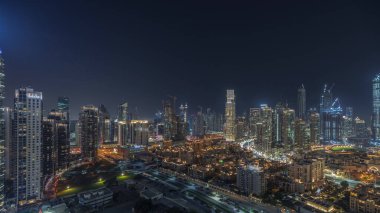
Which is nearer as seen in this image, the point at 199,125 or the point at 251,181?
the point at 251,181

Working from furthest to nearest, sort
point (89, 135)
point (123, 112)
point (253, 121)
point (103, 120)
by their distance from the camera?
1. point (253, 121)
2. point (123, 112)
3. point (103, 120)
4. point (89, 135)

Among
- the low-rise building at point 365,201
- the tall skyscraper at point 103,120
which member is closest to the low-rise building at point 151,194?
the low-rise building at point 365,201

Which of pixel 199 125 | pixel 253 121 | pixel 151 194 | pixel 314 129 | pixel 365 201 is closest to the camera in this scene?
pixel 365 201

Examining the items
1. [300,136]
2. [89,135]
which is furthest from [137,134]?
[300,136]

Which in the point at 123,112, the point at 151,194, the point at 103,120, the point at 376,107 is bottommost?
the point at 151,194

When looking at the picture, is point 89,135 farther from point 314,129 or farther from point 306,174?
point 314,129

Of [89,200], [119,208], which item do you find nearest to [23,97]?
[89,200]
